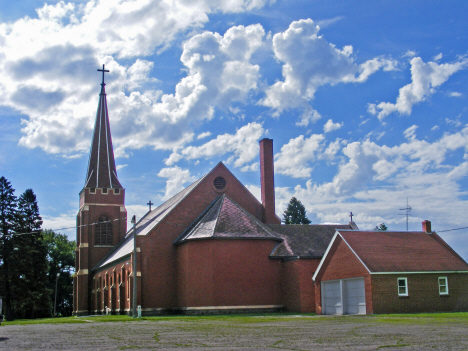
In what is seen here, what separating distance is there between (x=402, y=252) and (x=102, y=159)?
127 ft

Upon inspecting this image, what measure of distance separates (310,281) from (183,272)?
10.1 m

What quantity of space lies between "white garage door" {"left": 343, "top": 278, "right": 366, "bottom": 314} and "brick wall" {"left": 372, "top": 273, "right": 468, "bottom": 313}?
154cm

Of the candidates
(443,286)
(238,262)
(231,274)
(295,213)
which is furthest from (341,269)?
(295,213)

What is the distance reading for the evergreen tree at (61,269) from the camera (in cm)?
8619

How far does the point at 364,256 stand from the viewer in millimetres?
31438

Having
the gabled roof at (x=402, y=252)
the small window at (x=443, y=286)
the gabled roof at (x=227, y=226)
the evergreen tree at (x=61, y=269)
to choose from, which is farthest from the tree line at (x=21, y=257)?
the small window at (x=443, y=286)

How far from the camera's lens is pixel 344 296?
33469 mm

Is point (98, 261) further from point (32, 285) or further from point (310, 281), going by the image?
point (310, 281)

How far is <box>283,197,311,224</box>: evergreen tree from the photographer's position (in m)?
84.9

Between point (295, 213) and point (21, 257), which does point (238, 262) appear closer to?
point (21, 257)

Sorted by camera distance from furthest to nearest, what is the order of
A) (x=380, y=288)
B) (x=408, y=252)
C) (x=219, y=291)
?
(x=219, y=291) → (x=408, y=252) → (x=380, y=288)

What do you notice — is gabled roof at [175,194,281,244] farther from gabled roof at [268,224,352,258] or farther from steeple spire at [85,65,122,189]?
steeple spire at [85,65,122,189]

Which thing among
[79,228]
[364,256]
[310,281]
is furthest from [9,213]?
[364,256]

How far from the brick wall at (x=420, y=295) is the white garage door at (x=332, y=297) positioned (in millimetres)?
3999
